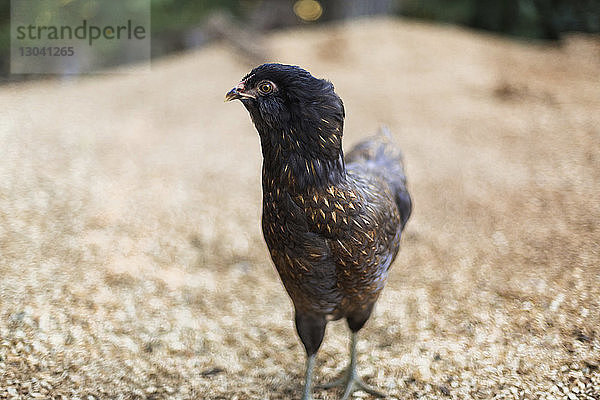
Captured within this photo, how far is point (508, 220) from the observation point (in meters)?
4.56

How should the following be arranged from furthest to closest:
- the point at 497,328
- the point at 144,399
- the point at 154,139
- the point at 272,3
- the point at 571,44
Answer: the point at 272,3 → the point at 571,44 → the point at 154,139 → the point at 497,328 → the point at 144,399

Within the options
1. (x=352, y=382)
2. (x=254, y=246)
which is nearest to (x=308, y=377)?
(x=352, y=382)

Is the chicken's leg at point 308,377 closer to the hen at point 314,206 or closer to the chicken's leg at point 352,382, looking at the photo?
the hen at point 314,206

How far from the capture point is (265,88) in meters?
2.00

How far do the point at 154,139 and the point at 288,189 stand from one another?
4530 mm

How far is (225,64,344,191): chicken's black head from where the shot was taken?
6.50ft

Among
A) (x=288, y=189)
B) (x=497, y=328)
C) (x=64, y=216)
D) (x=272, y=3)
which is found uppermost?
(x=272, y=3)

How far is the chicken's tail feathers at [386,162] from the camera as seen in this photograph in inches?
116

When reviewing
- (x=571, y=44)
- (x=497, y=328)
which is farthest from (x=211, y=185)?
(x=571, y=44)

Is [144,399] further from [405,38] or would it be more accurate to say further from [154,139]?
[405,38]

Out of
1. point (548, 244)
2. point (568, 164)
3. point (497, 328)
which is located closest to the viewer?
point (497, 328)

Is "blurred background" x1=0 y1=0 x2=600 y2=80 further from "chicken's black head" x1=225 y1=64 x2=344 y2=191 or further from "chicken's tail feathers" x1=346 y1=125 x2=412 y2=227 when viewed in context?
"chicken's black head" x1=225 y1=64 x2=344 y2=191

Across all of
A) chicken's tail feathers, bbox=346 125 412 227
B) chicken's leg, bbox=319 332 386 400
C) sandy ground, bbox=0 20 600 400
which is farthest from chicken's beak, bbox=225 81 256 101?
sandy ground, bbox=0 20 600 400

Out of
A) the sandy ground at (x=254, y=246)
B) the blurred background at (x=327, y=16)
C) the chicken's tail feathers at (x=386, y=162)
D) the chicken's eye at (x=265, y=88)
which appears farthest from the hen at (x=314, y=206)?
the blurred background at (x=327, y=16)
